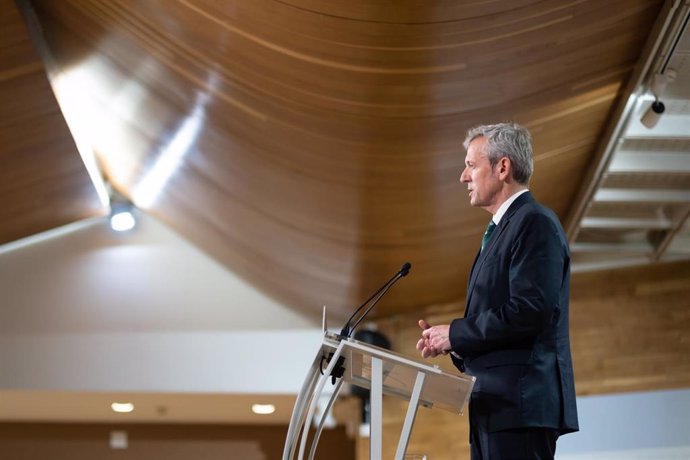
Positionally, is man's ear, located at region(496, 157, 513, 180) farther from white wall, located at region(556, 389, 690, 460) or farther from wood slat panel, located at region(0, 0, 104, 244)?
white wall, located at region(556, 389, 690, 460)

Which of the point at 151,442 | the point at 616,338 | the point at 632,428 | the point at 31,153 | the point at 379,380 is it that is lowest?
the point at 379,380

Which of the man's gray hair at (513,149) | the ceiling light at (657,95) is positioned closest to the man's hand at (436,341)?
the man's gray hair at (513,149)

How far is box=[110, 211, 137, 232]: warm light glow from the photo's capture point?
6.94 meters

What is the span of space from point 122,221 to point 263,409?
1.77 m

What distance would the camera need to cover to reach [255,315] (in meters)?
6.82

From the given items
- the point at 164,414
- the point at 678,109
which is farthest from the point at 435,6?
the point at 164,414

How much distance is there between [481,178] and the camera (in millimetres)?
2209

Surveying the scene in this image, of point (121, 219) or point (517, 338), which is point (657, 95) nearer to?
point (517, 338)

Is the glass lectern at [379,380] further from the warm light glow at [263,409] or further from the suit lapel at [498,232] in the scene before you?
the warm light glow at [263,409]

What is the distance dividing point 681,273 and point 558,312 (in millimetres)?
4955

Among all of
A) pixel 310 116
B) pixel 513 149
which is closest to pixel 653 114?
pixel 310 116

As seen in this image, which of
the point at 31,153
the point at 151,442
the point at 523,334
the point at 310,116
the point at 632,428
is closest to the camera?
the point at 523,334

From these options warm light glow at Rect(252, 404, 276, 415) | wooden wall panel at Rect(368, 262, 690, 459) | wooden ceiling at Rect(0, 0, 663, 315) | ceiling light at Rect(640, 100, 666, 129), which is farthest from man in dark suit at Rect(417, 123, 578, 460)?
warm light glow at Rect(252, 404, 276, 415)

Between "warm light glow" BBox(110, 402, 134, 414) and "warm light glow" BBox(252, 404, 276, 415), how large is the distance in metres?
0.93
